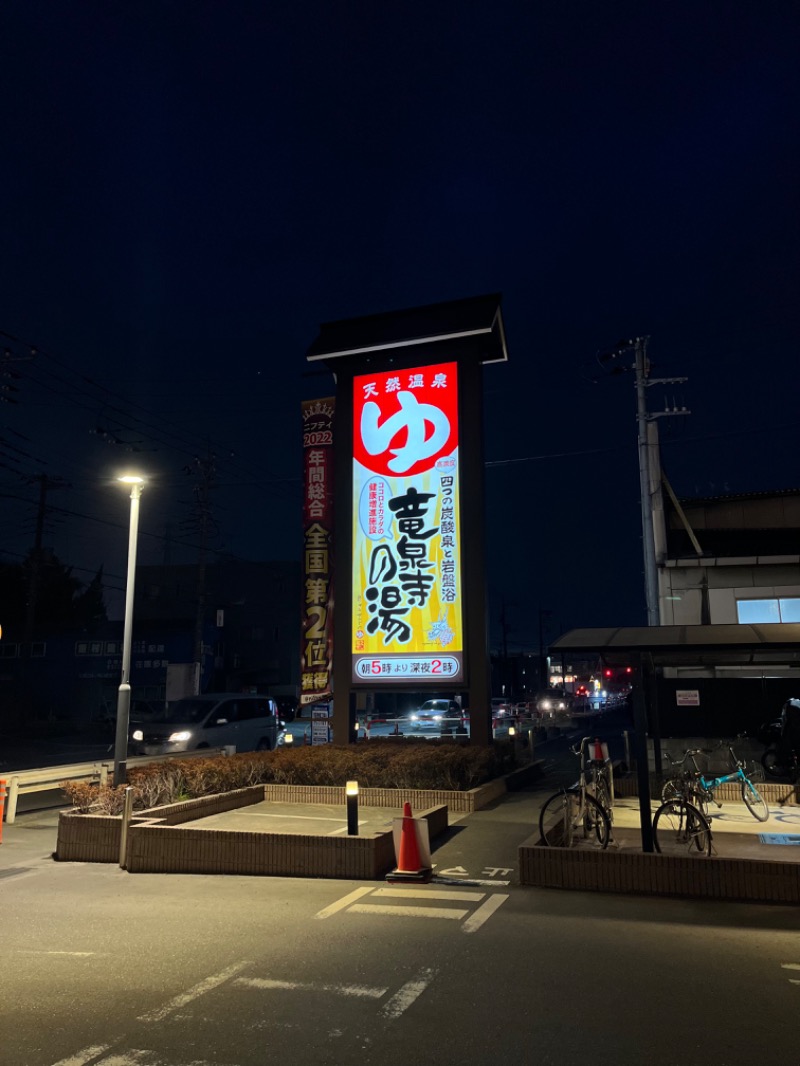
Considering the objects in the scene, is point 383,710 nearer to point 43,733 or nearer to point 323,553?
point 43,733

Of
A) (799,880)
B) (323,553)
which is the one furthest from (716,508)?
(799,880)

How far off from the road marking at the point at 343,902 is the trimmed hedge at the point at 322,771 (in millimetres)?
4929

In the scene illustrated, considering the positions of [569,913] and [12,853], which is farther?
[12,853]

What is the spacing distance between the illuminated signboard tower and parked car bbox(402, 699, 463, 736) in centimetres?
1378

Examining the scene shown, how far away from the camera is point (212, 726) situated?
71.4 feet

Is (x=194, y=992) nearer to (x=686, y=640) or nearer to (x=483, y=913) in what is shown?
(x=483, y=913)

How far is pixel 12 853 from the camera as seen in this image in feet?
37.1

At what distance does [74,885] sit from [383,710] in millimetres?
54588

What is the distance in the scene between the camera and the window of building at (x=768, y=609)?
19.8 m

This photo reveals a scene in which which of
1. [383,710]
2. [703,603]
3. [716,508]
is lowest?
[383,710]

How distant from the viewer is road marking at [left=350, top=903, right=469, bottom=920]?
7676mm

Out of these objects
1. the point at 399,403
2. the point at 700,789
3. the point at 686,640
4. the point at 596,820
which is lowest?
the point at 596,820

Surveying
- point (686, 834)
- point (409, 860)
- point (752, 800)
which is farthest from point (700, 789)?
point (409, 860)

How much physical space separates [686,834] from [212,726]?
15.0 metres
